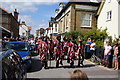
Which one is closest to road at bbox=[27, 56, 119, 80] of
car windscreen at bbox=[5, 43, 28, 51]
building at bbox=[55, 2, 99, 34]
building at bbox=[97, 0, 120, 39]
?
car windscreen at bbox=[5, 43, 28, 51]

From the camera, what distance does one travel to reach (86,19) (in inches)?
870

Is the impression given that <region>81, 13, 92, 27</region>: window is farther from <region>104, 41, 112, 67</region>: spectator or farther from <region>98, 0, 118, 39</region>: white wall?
<region>104, 41, 112, 67</region>: spectator

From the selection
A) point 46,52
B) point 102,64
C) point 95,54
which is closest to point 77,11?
point 95,54

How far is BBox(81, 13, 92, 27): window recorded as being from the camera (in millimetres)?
21984

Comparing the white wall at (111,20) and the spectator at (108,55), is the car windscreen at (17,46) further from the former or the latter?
the white wall at (111,20)

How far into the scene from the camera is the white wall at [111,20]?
16.6 meters

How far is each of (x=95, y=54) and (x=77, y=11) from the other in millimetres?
10248

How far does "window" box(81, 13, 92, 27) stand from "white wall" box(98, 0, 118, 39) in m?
1.86

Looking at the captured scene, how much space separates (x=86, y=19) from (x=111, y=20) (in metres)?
4.97

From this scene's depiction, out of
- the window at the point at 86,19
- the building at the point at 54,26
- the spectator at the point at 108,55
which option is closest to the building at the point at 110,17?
the window at the point at 86,19

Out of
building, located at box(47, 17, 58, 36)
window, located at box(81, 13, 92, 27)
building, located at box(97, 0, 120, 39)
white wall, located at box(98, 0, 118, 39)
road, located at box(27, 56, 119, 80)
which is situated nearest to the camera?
road, located at box(27, 56, 119, 80)

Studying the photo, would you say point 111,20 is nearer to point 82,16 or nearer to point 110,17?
point 110,17

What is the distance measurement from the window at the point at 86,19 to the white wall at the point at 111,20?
6.12 feet

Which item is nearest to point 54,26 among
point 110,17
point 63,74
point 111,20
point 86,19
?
point 86,19
